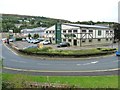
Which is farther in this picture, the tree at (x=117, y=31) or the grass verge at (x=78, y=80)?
the tree at (x=117, y=31)

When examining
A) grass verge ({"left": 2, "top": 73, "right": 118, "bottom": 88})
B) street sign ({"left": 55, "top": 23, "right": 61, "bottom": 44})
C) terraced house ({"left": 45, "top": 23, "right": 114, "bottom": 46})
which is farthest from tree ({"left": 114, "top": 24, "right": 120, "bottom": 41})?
grass verge ({"left": 2, "top": 73, "right": 118, "bottom": 88})

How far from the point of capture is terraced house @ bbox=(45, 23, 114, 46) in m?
64.0

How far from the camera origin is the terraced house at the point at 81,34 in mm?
64000

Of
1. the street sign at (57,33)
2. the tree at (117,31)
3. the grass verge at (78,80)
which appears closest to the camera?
the grass verge at (78,80)

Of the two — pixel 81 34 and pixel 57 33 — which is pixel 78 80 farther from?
pixel 57 33

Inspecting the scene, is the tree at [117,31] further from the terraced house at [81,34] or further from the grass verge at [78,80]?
the grass verge at [78,80]

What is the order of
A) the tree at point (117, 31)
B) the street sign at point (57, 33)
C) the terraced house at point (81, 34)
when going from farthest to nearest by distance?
1. the tree at point (117, 31)
2. the street sign at point (57, 33)
3. the terraced house at point (81, 34)

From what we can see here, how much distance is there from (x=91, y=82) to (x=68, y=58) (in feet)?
55.1

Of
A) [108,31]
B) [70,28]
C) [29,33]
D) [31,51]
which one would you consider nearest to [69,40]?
[70,28]

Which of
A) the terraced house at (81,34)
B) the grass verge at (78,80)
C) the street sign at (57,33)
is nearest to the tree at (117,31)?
the terraced house at (81,34)

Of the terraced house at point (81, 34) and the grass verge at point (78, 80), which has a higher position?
the terraced house at point (81, 34)

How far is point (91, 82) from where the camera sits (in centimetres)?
2031

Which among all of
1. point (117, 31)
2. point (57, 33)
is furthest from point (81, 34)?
point (117, 31)

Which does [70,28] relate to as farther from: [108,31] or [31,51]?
[31,51]
